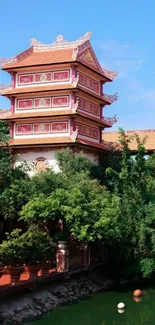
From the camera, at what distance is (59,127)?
2161 cm

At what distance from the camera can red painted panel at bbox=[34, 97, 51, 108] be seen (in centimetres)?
2202

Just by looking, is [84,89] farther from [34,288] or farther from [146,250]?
[34,288]

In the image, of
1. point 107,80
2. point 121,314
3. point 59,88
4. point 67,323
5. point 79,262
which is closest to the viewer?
point 67,323

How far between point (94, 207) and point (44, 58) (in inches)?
382

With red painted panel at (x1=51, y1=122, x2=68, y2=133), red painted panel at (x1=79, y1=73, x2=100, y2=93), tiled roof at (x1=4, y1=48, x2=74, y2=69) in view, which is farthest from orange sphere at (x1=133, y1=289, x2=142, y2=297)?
tiled roof at (x1=4, y1=48, x2=74, y2=69)

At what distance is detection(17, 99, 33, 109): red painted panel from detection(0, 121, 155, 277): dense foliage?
4.83 metres

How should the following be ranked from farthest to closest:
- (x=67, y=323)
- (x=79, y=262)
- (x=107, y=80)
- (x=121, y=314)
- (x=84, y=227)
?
(x=107, y=80), (x=79, y=262), (x=84, y=227), (x=121, y=314), (x=67, y=323)

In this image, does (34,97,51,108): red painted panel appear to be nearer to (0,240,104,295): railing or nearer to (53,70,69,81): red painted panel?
(53,70,69,81): red painted panel

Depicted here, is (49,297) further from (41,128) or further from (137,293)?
(41,128)

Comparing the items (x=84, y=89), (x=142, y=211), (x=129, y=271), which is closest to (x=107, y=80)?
(x=84, y=89)

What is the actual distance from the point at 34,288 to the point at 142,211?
5.64 meters

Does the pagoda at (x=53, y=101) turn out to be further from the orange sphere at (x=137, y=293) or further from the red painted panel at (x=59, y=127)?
the orange sphere at (x=137, y=293)

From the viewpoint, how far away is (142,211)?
17250mm

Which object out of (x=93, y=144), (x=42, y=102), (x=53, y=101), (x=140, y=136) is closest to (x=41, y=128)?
(x=42, y=102)
